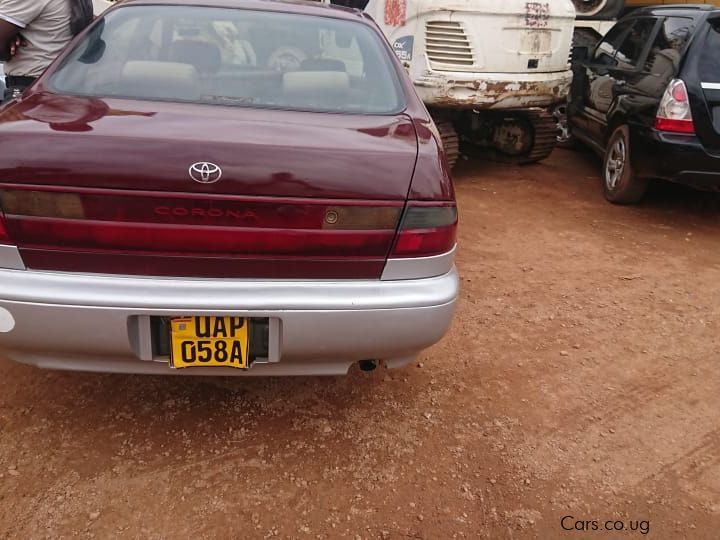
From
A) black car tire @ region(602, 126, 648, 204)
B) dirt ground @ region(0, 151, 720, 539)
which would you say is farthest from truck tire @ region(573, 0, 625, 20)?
dirt ground @ region(0, 151, 720, 539)

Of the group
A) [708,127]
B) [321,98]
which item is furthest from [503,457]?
[708,127]

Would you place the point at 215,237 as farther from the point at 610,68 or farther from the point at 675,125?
the point at 610,68

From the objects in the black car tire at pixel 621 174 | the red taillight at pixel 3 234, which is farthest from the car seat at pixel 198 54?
the black car tire at pixel 621 174

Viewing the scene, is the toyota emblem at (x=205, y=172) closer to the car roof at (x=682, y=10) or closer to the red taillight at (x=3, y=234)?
the red taillight at (x=3, y=234)

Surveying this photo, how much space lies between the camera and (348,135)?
2.18 metres

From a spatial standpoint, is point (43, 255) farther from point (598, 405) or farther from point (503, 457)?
point (598, 405)

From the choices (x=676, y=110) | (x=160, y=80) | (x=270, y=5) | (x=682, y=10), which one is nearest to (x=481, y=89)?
(x=676, y=110)

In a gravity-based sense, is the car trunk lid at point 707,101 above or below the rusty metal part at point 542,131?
above

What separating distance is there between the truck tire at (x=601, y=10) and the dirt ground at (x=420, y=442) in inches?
262

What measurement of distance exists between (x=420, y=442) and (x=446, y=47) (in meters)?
4.19

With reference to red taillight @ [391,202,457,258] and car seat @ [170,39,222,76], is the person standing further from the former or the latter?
red taillight @ [391,202,457,258]

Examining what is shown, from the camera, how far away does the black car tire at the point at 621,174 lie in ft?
18.0

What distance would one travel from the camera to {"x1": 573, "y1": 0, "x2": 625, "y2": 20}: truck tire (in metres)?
9.12

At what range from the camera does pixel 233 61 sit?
8.80 feet
